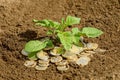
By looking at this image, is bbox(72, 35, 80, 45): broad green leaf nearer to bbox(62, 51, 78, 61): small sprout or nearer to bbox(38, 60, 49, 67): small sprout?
bbox(62, 51, 78, 61): small sprout

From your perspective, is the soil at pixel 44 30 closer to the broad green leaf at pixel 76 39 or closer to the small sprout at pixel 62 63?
the small sprout at pixel 62 63

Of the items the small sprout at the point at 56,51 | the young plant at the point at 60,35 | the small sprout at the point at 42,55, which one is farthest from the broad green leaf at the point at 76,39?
the small sprout at the point at 42,55

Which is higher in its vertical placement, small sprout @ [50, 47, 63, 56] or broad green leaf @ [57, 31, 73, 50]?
broad green leaf @ [57, 31, 73, 50]

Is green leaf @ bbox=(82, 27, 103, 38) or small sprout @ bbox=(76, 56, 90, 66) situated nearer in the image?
small sprout @ bbox=(76, 56, 90, 66)

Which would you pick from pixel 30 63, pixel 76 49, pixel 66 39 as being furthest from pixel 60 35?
pixel 30 63

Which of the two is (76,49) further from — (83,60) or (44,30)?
(44,30)

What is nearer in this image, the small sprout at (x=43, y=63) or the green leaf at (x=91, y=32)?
the small sprout at (x=43, y=63)

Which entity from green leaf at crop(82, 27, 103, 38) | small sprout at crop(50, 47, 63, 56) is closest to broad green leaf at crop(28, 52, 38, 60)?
small sprout at crop(50, 47, 63, 56)
